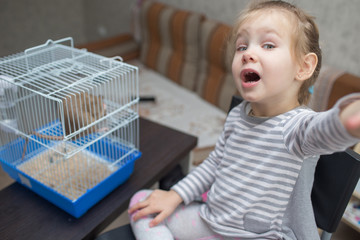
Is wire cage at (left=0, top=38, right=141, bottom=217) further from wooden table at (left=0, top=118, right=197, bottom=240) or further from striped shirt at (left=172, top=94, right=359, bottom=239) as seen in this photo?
striped shirt at (left=172, top=94, right=359, bottom=239)

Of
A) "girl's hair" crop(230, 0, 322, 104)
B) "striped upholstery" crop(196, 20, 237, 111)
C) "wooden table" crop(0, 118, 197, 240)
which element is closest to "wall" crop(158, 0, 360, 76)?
"striped upholstery" crop(196, 20, 237, 111)

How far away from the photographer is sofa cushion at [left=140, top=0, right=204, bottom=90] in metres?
Result: 2.32

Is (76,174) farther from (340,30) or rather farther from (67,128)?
(340,30)

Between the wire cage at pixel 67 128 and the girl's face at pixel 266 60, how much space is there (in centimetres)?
39

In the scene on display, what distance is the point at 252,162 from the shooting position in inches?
32.1

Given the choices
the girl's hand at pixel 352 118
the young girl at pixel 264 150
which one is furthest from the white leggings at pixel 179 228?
the girl's hand at pixel 352 118

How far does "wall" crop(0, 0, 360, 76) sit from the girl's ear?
1061mm

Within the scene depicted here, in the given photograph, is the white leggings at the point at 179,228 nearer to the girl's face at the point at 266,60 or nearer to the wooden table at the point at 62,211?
the wooden table at the point at 62,211

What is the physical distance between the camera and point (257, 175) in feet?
2.64

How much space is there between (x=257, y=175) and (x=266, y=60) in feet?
0.91

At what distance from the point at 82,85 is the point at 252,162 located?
0.52 metres

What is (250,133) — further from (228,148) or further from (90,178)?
(90,178)

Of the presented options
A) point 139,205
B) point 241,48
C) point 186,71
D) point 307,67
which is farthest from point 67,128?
point 186,71

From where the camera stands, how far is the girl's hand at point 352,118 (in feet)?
1.56
